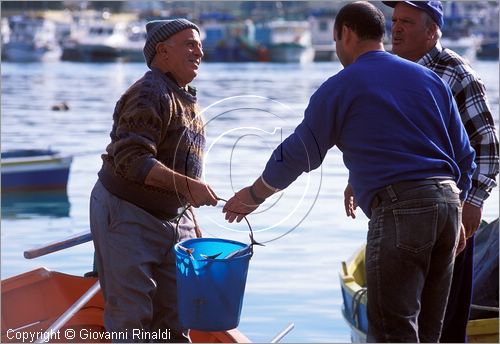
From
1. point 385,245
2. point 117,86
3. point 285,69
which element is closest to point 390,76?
point 385,245

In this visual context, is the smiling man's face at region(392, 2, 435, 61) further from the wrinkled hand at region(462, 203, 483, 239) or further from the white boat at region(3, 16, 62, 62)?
the white boat at region(3, 16, 62, 62)

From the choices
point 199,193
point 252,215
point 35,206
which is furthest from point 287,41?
point 199,193

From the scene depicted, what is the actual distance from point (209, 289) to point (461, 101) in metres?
1.65

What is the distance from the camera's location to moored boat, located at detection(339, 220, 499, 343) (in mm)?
6988

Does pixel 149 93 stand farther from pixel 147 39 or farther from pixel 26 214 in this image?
pixel 26 214

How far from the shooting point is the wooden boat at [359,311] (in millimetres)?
6988

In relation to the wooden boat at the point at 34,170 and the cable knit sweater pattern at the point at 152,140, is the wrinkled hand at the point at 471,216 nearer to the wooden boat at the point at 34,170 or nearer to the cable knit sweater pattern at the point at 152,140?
the cable knit sweater pattern at the point at 152,140

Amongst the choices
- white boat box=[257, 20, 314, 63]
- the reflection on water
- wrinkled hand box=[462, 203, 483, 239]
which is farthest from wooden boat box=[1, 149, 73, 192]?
white boat box=[257, 20, 314, 63]

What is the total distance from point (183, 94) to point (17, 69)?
2862 inches

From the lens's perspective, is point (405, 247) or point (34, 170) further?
point (34, 170)

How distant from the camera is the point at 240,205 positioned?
4.69 m

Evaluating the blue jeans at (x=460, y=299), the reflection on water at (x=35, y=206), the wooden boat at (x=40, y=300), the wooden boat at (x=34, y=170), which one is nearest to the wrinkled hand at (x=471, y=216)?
the blue jeans at (x=460, y=299)

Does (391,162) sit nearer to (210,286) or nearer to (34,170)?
(210,286)

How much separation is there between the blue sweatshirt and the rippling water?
0.16m
